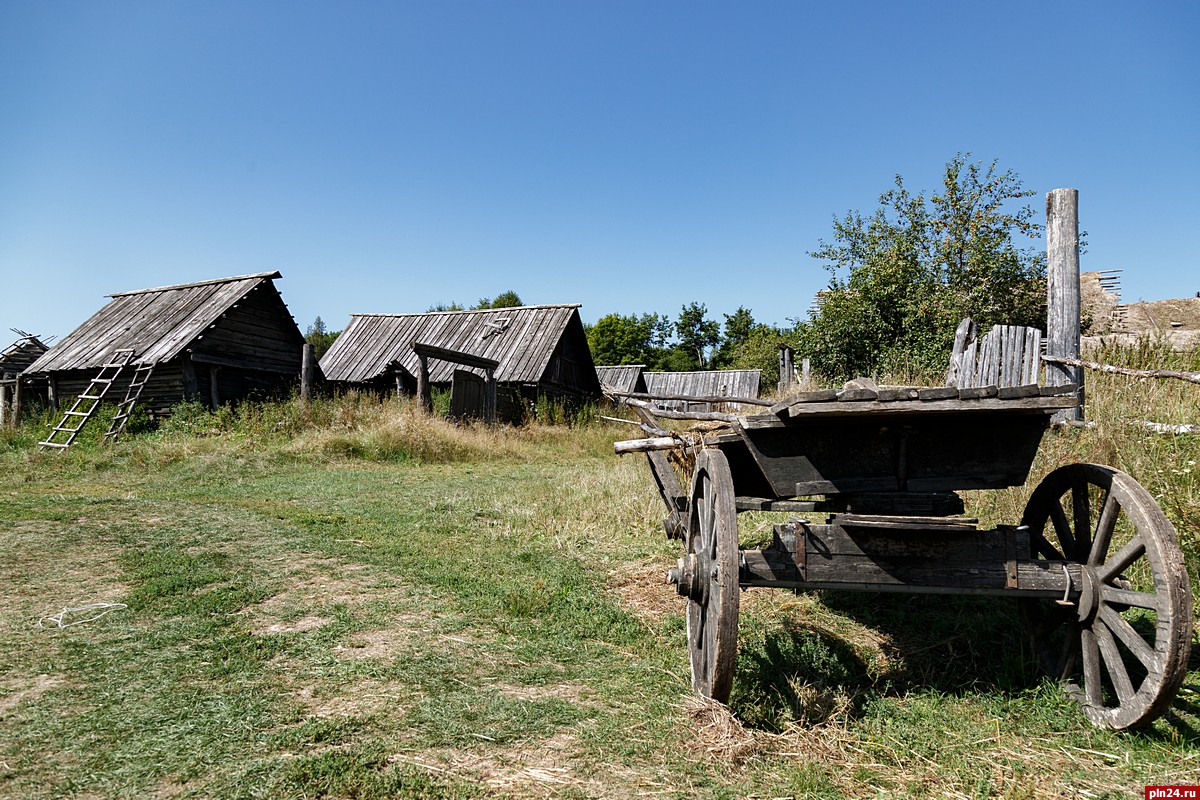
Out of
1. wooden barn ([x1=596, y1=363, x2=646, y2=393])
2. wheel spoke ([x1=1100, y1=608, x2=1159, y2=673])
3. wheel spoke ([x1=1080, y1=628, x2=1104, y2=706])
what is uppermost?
wooden barn ([x1=596, y1=363, x2=646, y2=393])

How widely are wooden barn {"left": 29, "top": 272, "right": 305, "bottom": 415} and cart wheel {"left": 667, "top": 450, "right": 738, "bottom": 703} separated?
16.1m

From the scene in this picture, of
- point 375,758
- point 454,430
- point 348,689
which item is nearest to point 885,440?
point 375,758

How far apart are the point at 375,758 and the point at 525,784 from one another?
559mm

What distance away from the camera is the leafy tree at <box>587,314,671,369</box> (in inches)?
2320

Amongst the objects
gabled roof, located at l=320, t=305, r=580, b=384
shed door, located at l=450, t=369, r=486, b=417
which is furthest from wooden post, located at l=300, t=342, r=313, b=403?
gabled roof, located at l=320, t=305, r=580, b=384

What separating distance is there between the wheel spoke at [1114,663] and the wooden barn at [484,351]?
56.3ft

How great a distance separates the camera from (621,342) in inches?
2333

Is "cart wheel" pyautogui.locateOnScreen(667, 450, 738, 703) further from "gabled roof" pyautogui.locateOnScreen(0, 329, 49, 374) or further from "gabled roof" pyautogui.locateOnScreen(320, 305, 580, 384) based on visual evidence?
"gabled roof" pyautogui.locateOnScreen(0, 329, 49, 374)

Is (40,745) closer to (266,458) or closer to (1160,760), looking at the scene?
(1160,760)

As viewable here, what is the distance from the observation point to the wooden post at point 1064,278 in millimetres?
5684

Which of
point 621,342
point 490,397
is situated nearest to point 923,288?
point 490,397

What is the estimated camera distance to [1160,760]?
8.13ft

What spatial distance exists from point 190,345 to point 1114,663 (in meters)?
17.8

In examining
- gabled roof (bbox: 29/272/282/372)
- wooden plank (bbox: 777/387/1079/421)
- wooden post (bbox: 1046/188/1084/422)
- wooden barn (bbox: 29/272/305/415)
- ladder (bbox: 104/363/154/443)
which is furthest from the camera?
gabled roof (bbox: 29/272/282/372)
